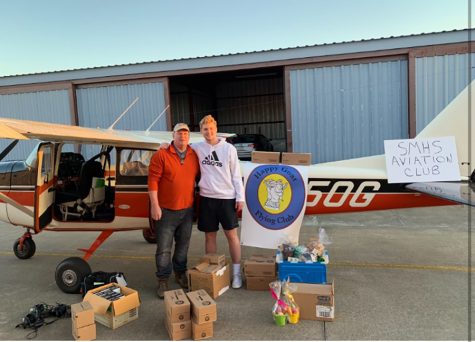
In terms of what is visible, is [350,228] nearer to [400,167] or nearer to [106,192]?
[400,167]

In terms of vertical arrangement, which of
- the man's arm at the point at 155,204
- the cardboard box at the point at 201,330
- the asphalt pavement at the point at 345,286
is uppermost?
the man's arm at the point at 155,204

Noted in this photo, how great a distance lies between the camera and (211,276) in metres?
3.98

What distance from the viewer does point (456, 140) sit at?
14.1ft

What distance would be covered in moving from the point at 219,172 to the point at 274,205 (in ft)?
2.67

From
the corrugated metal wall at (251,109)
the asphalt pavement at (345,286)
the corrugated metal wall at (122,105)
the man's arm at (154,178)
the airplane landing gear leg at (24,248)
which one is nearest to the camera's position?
the asphalt pavement at (345,286)

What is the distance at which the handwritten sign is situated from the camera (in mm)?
4246

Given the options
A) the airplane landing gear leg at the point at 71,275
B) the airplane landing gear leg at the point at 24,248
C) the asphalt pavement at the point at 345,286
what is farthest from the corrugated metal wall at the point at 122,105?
the airplane landing gear leg at the point at 71,275

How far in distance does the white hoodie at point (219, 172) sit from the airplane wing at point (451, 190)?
1.92m

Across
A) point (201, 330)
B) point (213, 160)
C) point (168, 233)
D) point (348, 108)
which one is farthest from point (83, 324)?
point (348, 108)

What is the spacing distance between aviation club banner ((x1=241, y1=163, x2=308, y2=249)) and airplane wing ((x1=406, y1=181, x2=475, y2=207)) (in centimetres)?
125

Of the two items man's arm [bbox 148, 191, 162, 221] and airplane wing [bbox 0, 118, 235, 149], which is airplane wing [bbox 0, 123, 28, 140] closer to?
airplane wing [bbox 0, 118, 235, 149]

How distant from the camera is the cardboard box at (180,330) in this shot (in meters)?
3.22

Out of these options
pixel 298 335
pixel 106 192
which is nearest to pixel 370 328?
→ pixel 298 335

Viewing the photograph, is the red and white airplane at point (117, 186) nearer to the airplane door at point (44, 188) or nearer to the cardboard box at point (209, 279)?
the airplane door at point (44, 188)
